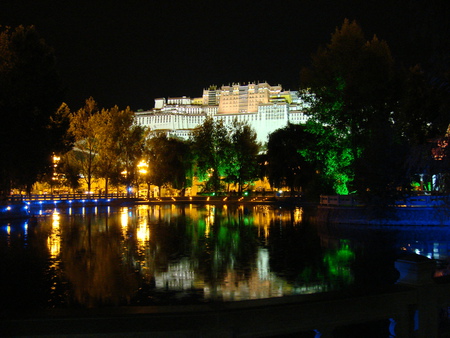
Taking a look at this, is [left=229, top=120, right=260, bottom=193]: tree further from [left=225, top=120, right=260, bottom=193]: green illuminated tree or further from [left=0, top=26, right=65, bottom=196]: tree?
[left=0, top=26, right=65, bottom=196]: tree

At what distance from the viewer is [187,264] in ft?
46.0

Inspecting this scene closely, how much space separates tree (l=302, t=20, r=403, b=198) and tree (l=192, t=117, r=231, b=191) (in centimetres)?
3531

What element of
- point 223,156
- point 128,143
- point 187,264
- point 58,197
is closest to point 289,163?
point 223,156

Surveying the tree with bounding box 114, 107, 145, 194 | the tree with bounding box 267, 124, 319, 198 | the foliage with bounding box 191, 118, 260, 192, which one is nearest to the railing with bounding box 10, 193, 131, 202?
the tree with bounding box 114, 107, 145, 194

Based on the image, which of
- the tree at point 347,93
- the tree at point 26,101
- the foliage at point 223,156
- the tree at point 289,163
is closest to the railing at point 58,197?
the tree at point 26,101

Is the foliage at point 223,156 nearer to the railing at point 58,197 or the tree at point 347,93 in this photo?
the railing at point 58,197

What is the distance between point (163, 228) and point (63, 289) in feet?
49.7

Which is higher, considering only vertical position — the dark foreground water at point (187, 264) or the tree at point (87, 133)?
the tree at point (87, 133)

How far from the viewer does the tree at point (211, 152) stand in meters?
74.2

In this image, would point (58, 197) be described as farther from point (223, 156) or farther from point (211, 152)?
point (223, 156)

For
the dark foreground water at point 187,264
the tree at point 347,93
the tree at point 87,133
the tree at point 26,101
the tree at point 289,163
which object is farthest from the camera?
the tree at point 87,133

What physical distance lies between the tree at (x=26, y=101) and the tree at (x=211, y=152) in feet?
126

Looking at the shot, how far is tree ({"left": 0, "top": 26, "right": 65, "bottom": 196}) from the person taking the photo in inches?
1261

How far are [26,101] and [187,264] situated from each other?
25.1 meters
